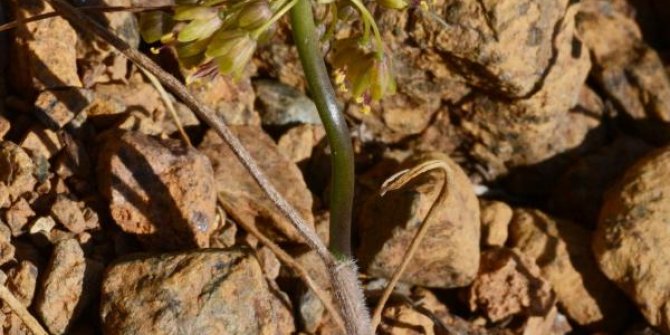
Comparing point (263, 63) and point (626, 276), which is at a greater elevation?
point (263, 63)

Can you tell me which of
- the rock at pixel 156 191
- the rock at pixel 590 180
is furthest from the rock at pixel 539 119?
the rock at pixel 156 191

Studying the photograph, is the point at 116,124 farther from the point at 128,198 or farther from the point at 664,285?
the point at 664,285

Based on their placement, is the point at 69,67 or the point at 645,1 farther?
the point at 645,1

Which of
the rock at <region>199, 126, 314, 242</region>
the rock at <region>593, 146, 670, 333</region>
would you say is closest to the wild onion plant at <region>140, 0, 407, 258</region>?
the rock at <region>199, 126, 314, 242</region>

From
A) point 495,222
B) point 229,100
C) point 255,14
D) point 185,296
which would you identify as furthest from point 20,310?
point 495,222

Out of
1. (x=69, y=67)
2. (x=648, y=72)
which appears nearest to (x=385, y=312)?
(x=69, y=67)

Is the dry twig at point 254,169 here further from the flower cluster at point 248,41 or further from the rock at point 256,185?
the rock at point 256,185

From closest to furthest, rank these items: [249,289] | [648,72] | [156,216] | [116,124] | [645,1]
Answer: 1. [249,289]
2. [156,216]
3. [116,124]
4. [648,72]
5. [645,1]

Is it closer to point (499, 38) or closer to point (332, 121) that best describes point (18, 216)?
point (332, 121)
